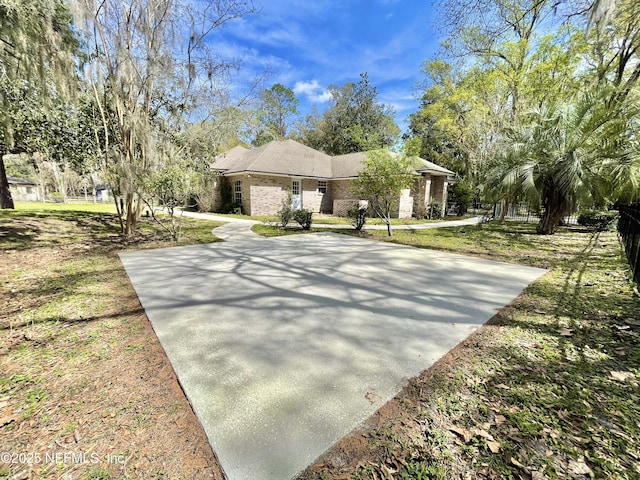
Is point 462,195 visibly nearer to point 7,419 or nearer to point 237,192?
point 237,192

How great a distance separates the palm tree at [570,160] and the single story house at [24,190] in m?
55.3

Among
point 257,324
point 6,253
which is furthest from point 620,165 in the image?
point 6,253

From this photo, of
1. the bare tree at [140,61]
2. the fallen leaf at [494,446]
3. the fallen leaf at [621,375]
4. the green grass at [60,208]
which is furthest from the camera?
the green grass at [60,208]

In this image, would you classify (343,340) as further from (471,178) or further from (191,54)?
(471,178)

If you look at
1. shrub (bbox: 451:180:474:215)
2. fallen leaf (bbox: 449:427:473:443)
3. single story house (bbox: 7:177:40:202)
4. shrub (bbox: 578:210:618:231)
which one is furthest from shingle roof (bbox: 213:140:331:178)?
single story house (bbox: 7:177:40:202)

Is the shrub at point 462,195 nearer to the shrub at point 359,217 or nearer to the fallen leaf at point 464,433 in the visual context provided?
the shrub at point 359,217

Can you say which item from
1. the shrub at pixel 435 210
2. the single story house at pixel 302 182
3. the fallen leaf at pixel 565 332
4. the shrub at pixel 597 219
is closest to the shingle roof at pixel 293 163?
the single story house at pixel 302 182

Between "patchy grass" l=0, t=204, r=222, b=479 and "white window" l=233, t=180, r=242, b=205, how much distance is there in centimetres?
1396

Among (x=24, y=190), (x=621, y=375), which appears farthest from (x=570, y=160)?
(x=24, y=190)

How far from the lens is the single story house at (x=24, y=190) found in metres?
38.2

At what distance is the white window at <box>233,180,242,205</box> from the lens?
60.1 ft

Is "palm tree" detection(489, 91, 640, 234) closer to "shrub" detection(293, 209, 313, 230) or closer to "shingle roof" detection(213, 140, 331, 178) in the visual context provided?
"shrub" detection(293, 209, 313, 230)

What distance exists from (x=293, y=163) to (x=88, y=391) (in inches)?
705

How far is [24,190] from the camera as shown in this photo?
134 feet
